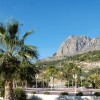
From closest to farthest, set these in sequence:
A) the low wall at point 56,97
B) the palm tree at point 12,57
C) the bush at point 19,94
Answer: the palm tree at point 12,57 → the low wall at point 56,97 → the bush at point 19,94

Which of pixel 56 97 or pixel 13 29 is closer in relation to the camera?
pixel 13 29

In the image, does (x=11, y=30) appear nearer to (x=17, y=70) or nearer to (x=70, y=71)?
(x=17, y=70)

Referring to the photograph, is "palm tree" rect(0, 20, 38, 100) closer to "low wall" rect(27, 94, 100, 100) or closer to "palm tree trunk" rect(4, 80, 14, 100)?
"palm tree trunk" rect(4, 80, 14, 100)

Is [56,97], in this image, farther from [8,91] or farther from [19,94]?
[8,91]

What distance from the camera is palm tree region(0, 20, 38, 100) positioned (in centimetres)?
2395

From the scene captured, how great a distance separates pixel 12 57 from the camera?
24.3 metres

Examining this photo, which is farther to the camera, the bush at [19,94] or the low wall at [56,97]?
the bush at [19,94]

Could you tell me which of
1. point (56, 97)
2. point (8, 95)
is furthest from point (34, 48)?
point (56, 97)

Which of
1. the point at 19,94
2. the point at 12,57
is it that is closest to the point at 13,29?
the point at 12,57

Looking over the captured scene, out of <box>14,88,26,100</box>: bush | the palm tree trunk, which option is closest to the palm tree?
the palm tree trunk

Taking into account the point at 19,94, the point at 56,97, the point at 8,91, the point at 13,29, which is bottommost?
the point at 56,97

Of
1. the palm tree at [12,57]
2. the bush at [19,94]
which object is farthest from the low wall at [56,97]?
the palm tree at [12,57]

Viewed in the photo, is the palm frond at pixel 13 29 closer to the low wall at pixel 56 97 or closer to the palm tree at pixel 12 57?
the palm tree at pixel 12 57

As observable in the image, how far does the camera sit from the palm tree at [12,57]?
2395 centimetres
